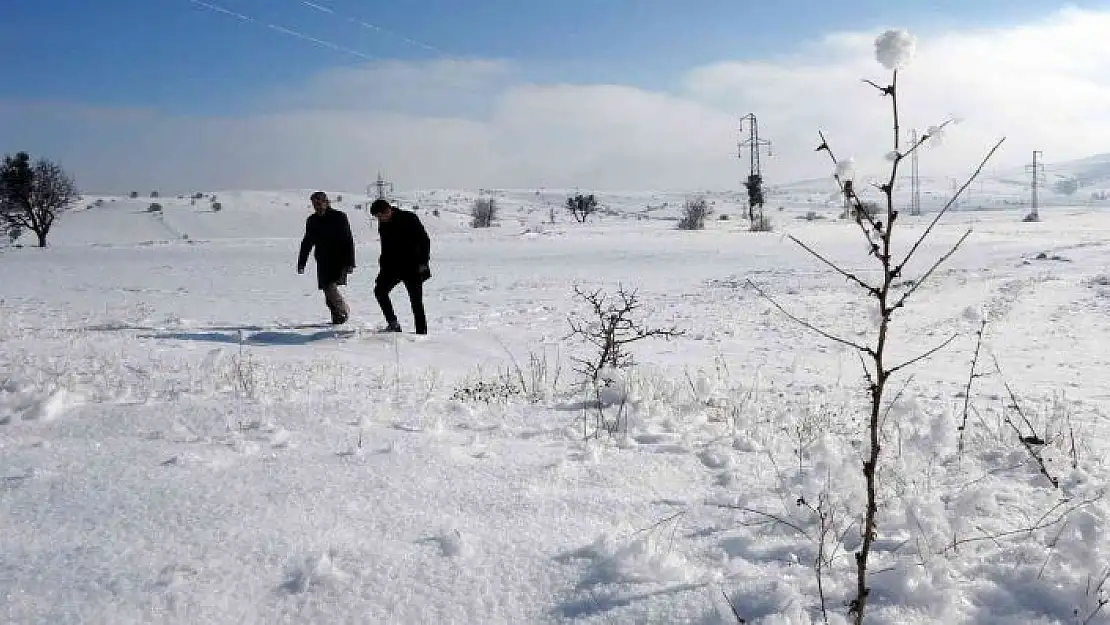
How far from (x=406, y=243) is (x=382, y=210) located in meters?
0.45

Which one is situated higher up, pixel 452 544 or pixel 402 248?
pixel 402 248

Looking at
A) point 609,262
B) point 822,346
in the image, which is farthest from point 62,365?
point 609,262

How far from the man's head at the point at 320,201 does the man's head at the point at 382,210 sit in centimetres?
87

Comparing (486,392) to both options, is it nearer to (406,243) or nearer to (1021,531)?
(1021,531)

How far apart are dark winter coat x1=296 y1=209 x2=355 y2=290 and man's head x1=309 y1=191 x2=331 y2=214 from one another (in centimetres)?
6

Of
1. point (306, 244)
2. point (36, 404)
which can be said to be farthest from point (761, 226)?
point (36, 404)

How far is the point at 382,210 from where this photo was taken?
27.5 feet

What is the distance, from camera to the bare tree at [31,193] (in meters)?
35.0

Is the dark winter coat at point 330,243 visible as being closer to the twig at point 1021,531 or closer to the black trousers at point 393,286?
the black trousers at point 393,286

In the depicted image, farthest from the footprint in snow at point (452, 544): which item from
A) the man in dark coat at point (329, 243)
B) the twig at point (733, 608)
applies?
the man in dark coat at point (329, 243)

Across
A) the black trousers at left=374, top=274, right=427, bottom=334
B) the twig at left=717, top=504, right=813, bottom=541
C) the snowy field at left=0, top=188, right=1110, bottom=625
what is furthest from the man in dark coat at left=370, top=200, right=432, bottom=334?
the twig at left=717, top=504, right=813, bottom=541

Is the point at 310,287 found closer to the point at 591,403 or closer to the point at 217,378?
the point at 217,378

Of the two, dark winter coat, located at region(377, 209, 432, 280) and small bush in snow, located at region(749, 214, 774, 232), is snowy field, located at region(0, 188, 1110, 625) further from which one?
small bush in snow, located at region(749, 214, 774, 232)

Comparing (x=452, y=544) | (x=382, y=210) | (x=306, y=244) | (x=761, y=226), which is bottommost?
(x=452, y=544)
